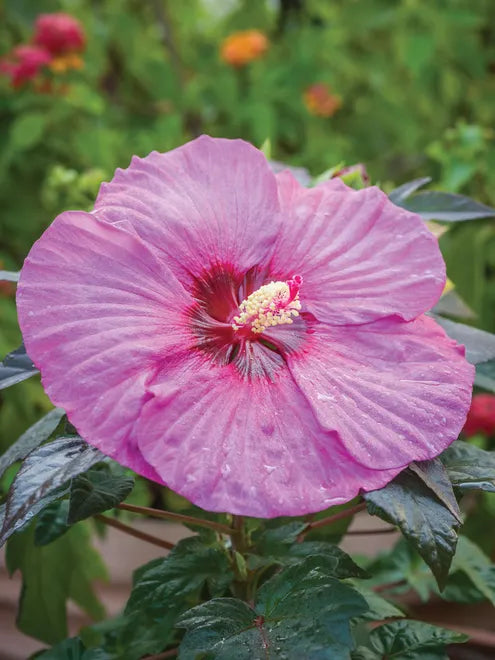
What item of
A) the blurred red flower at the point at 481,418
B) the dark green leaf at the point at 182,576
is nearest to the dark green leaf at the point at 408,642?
the dark green leaf at the point at 182,576

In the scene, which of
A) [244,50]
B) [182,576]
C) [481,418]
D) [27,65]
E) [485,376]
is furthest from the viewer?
[244,50]

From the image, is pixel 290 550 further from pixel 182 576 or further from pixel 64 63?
pixel 64 63

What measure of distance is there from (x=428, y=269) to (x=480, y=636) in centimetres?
43

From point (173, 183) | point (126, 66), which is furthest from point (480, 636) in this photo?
point (126, 66)

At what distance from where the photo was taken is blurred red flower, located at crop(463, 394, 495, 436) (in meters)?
1.18

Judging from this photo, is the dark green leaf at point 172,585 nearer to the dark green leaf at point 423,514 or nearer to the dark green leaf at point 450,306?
the dark green leaf at point 423,514

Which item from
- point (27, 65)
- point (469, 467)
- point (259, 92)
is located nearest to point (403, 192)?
point (469, 467)

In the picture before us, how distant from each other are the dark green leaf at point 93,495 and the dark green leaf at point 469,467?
0.65 feet

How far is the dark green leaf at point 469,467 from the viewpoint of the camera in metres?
0.49

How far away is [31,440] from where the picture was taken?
560mm

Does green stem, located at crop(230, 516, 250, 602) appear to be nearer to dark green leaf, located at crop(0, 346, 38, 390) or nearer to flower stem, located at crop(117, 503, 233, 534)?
flower stem, located at crop(117, 503, 233, 534)

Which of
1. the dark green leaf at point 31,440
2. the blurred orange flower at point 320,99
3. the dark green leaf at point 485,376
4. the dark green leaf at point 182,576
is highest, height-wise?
the dark green leaf at point 31,440

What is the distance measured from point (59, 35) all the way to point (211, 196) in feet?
3.81

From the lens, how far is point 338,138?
6.57ft
